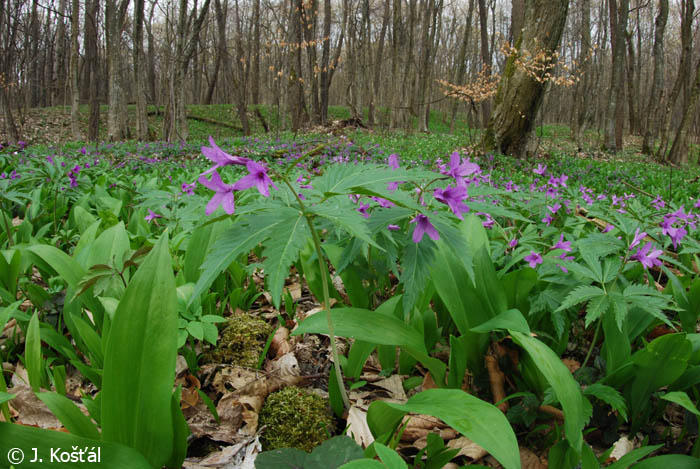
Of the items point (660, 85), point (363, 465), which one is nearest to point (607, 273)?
point (363, 465)

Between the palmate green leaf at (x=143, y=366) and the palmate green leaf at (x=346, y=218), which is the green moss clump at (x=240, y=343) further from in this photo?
the palmate green leaf at (x=346, y=218)

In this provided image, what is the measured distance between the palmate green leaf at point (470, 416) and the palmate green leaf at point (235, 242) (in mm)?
434

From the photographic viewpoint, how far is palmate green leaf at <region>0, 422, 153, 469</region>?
71 centimetres

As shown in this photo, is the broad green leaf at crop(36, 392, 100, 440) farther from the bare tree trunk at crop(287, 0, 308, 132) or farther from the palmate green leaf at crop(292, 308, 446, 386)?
the bare tree trunk at crop(287, 0, 308, 132)

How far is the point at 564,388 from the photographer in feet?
2.86

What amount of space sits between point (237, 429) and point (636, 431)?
1139 mm

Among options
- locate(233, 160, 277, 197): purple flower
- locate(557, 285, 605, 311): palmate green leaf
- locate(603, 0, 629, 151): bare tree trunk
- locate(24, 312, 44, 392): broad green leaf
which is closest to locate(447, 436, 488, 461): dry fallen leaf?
locate(557, 285, 605, 311): palmate green leaf

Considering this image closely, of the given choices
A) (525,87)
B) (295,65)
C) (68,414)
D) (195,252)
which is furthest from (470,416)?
(295,65)

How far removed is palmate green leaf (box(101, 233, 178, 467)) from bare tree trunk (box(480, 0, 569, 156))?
317 inches

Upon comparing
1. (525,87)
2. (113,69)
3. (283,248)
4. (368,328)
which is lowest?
(368,328)

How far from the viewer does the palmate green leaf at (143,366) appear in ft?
2.60

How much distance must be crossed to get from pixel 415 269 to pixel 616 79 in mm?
15559

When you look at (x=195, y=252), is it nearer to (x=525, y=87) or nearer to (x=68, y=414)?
(x=68, y=414)

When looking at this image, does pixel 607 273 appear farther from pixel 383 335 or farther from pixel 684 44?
pixel 684 44
